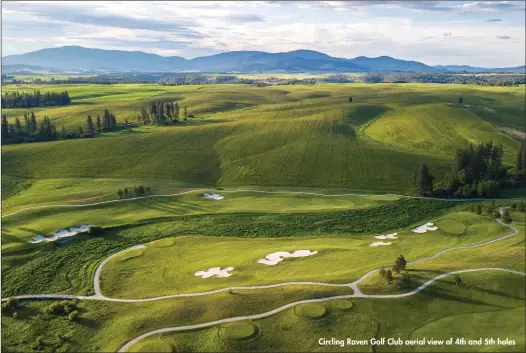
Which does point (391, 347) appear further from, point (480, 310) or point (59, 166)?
point (59, 166)

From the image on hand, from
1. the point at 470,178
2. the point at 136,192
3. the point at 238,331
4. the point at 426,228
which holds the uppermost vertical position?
the point at 470,178

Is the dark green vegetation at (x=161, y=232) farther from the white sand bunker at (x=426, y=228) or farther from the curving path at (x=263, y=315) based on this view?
the curving path at (x=263, y=315)

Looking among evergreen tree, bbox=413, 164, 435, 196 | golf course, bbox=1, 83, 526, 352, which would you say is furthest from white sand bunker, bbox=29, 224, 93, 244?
evergreen tree, bbox=413, 164, 435, 196

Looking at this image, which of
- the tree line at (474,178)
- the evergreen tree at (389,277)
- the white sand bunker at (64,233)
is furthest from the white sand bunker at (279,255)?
the tree line at (474,178)

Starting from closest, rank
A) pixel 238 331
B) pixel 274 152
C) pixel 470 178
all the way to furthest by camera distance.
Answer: pixel 238 331 → pixel 470 178 → pixel 274 152

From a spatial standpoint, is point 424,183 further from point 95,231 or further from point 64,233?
point 64,233

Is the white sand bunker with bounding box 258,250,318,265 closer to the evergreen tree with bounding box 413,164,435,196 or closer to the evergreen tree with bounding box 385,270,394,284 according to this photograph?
the evergreen tree with bounding box 385,270,394,284

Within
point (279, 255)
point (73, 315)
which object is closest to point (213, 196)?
point (279, 255)

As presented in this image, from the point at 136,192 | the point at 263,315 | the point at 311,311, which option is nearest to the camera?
the point at 263,315

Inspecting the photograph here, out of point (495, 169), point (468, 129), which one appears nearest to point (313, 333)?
point (495, 169)
